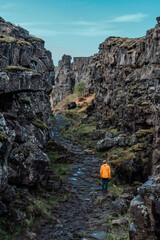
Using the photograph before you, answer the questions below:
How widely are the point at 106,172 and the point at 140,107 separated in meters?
11.9

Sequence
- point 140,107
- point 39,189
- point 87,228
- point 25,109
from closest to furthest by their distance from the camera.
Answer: point 87,228 < point 39,189 < point 25,109 < point 140,107

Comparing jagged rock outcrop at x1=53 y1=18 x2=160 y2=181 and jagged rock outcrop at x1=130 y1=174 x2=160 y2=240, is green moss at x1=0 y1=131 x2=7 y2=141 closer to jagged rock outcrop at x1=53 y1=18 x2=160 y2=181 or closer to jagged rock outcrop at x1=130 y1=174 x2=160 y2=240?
jagged rock outcrop at x1=130 y1=174 x2=160 y2=240

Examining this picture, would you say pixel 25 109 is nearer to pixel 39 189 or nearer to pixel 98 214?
pixel 39 189

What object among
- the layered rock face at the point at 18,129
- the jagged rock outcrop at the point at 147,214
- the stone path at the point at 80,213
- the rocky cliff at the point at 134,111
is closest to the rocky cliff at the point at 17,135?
the layered rock face at the point at 18,129

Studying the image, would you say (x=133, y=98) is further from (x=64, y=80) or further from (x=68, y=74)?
(x=64, y=80)

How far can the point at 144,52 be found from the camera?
32531 mm

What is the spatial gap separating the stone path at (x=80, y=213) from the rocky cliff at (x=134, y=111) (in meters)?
3.09

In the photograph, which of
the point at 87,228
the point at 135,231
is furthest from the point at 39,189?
the point at 135,231

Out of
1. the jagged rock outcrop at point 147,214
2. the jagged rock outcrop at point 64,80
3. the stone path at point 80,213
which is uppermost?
the jagged rock outcrop at point 64,80

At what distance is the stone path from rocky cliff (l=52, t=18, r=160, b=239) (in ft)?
10.1

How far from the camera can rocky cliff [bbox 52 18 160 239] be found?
17062mm

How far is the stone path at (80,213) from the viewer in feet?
30.9

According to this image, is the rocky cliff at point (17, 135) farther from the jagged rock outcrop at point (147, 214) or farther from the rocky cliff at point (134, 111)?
the rocky cliff at point (134, 111)

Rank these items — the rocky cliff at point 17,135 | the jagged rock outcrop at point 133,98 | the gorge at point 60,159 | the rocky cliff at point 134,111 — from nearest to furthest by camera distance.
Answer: the gorge at point 60,159 < the rocky cliff at point 17,135 < the rocky cliff at point 134,111 < the jagged rock outcrop at point 133,98
